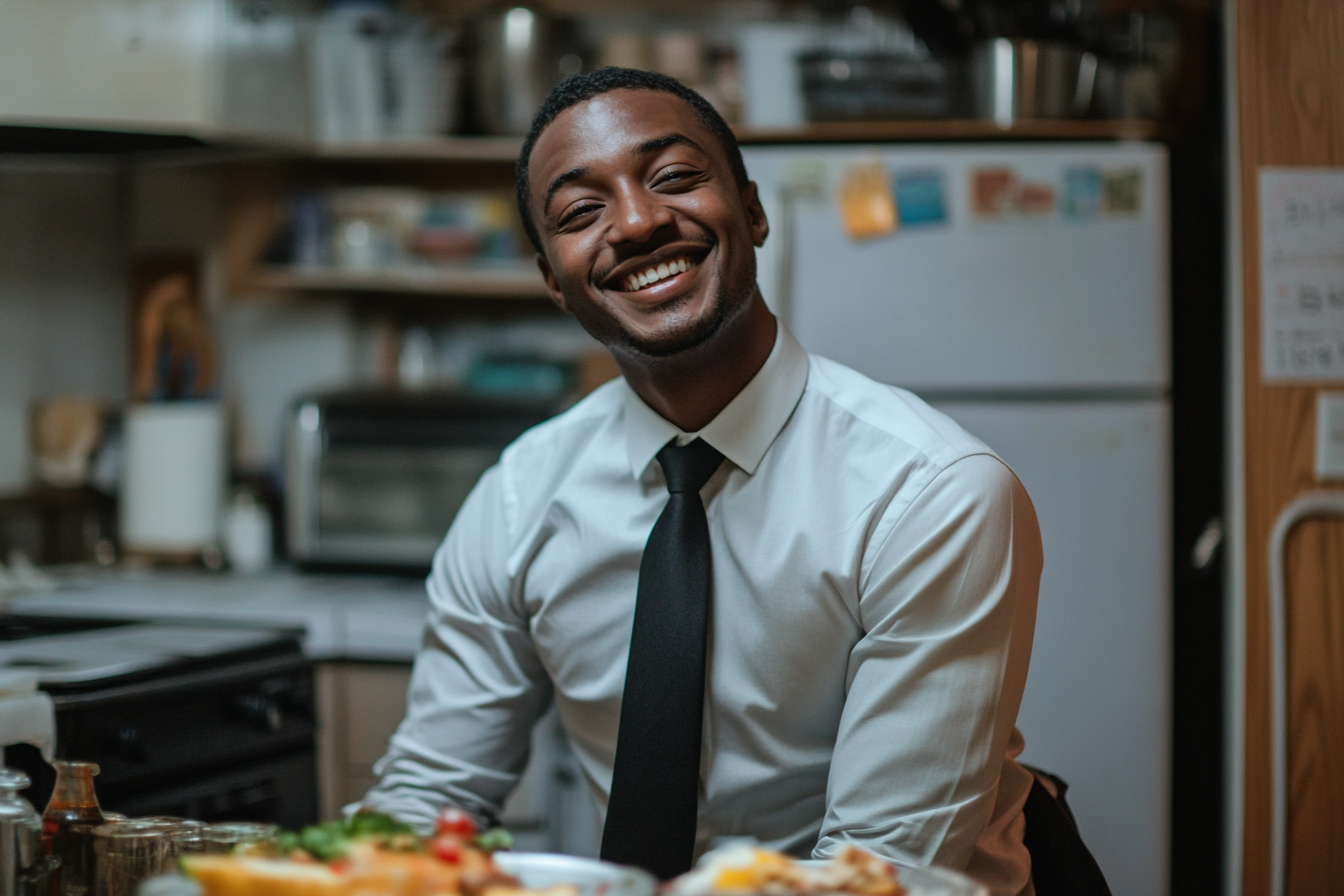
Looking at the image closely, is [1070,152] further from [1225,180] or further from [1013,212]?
[1225,180]

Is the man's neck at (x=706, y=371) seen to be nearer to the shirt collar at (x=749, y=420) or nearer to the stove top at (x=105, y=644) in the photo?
the shirt collar at (x=749, y=420)

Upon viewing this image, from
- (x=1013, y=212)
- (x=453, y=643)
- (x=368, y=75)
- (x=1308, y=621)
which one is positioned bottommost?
(x=1308, y=621)

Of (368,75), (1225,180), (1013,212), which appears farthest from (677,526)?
(368,75)

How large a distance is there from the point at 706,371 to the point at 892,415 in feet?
0.63

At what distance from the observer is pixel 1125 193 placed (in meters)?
2.12

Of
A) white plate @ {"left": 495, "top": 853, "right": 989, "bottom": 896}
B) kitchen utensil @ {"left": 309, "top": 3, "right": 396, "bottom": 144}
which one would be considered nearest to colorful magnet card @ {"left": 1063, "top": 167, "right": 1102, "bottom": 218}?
kitchen utensil @ {"left": 309, "top": 3, "right": 396, "bottom": 144}

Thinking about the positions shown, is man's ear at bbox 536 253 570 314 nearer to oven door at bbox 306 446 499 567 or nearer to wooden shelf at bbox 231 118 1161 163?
wooden shelf at bbox 231 118 1161 163

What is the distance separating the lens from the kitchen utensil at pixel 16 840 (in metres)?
0.88

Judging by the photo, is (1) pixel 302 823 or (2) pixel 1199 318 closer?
(1) pixel 302 823

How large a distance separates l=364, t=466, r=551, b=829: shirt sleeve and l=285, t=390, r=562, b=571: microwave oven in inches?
45.0

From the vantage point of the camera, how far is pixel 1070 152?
7.02ft

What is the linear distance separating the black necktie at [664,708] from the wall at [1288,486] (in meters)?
1.29

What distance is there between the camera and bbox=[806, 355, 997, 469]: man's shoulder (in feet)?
3.69

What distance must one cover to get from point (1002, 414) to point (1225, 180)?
23.5 inches
